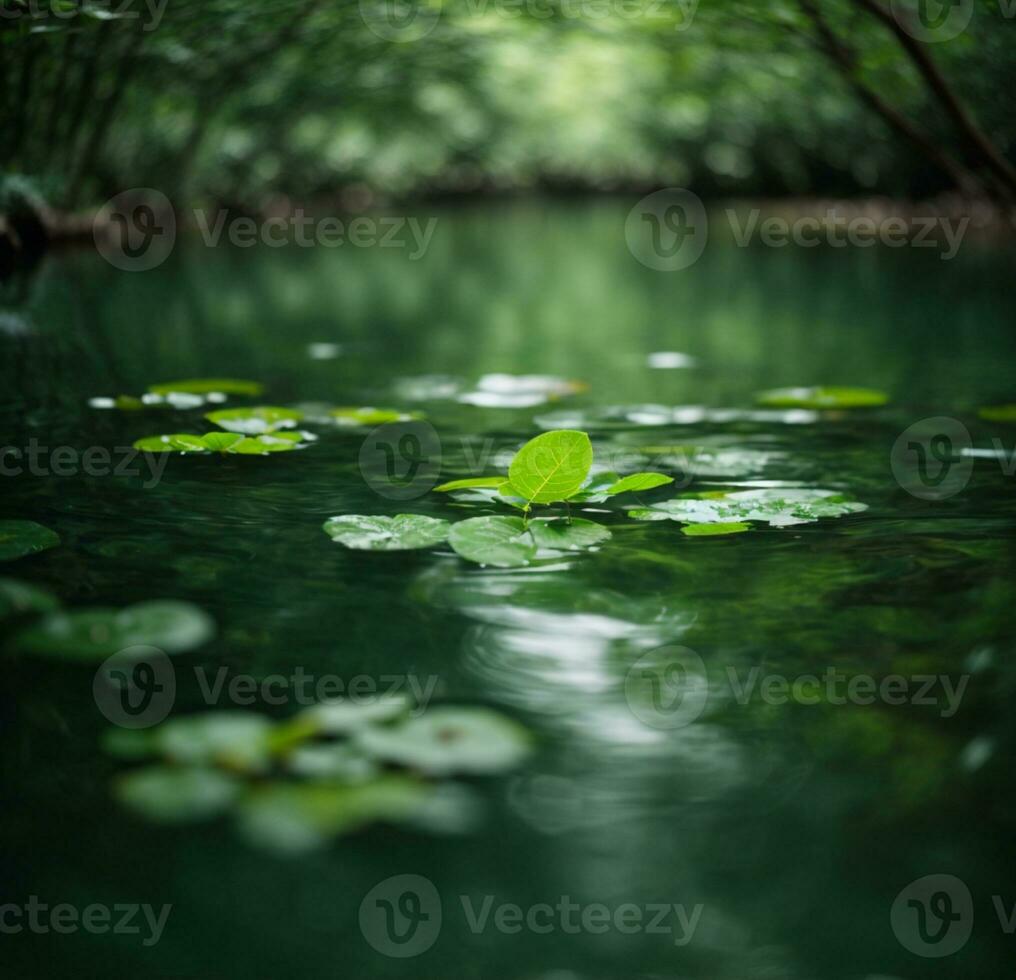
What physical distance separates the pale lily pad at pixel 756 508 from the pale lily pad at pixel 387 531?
1.07 feet

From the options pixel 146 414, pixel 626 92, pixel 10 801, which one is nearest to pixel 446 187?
pixel 626 92

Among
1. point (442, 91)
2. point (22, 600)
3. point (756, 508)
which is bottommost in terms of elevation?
point (22, 600)

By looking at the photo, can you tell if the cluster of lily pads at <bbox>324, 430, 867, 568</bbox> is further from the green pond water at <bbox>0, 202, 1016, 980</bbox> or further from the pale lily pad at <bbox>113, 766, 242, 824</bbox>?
the pale lily pad at <bbox>113, 766, 242, 824</bbox>

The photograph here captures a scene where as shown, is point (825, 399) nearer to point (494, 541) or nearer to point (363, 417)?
point (363, 417)

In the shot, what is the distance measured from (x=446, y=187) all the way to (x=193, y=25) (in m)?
19.8

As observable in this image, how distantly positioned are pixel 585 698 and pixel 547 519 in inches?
22.0

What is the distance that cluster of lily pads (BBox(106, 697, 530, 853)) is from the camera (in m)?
0.87

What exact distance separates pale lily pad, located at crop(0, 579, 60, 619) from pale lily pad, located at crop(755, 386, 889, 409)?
2.01 meters

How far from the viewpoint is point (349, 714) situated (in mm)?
1016

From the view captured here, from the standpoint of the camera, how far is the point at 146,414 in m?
2.59

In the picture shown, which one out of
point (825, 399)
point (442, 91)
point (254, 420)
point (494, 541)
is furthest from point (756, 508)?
point (442, 91)

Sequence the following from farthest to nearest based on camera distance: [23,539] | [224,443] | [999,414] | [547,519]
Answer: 1. [999,414]
2. [224,443]
3. [547,519]
4. [23,539]

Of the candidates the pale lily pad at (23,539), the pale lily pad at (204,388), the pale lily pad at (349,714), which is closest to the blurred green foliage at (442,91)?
the pale lily pad at (204,388)

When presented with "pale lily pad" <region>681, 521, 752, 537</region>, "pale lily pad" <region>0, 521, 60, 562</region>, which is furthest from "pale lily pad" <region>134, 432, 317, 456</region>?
"pale lily pad" <region>681, 521, 752, 537</region>
